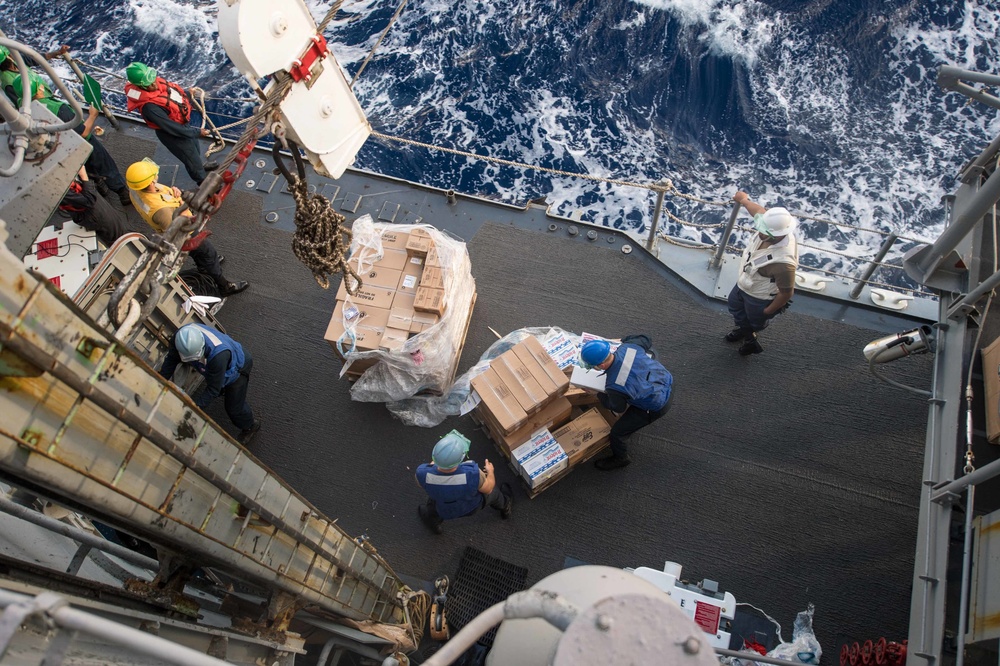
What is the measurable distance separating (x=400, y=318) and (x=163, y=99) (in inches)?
151

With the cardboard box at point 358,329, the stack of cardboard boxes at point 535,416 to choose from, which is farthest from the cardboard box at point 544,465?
the cardboard box at point 358,329

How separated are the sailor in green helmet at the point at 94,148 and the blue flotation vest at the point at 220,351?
2.99 m

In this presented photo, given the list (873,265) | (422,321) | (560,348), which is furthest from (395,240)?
(873,265)

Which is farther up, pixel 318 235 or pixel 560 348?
pixel 318 235

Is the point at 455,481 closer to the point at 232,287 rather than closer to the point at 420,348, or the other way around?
the point at 420,348

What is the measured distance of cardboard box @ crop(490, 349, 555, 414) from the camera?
5.57m

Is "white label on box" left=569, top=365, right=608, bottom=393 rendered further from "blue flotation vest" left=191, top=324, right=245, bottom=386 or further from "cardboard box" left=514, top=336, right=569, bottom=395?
"blue flotation vest" left=191, top=324, right=245, bottom=386

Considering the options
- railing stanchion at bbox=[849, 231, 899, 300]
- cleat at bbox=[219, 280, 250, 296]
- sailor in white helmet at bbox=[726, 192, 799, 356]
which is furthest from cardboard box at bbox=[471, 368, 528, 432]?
railing stanchion at bbox=[849, 231, 899, 300]

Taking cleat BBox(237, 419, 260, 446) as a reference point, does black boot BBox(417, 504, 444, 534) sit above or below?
below

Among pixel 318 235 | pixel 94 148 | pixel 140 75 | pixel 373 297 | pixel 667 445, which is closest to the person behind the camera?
pixel 318 235

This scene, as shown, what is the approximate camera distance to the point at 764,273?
18.5ft

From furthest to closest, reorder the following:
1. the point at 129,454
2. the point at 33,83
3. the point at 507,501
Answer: the point at 33,83
the point at 507,501
the point at 129,454

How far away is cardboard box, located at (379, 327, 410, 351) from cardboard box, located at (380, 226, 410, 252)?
968 millimetres

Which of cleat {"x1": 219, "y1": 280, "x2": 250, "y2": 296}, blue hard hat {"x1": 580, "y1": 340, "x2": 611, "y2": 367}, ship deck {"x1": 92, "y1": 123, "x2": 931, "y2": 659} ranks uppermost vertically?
cleat {"x1": 219, "y1": 280, "x2": 250, "y2": 296}
